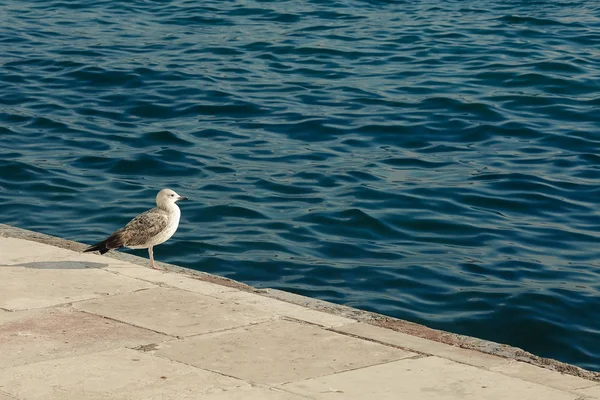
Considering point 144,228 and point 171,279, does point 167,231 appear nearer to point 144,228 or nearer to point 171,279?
point 144,228

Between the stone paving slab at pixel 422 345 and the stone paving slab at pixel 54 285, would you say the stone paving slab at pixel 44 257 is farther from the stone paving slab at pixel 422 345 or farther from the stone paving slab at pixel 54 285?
the stone paving slab at pixel 422 345

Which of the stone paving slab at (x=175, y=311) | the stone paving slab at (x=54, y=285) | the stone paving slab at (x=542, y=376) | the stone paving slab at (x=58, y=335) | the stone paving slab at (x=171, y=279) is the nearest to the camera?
the stone paving slab at (x=542, y=376)

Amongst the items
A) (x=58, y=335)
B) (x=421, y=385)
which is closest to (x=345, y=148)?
(x=58, y=335)

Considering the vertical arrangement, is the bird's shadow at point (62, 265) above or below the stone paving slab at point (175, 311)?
below

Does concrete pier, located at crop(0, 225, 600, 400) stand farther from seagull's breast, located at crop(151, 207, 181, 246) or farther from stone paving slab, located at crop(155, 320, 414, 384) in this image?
seagull's breast, located at crop(151, 207, 181, 246)

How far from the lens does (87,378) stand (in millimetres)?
6414

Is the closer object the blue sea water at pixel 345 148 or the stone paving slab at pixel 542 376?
the stone paving slab at pixel 542 376

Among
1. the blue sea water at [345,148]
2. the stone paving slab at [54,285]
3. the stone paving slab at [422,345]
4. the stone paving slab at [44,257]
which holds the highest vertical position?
the stone paving slab at [422,345]

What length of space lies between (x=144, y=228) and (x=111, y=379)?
2946mm

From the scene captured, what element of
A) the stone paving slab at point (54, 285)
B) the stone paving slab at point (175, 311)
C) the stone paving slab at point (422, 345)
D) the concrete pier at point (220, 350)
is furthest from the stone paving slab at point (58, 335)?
the stone paving slab at point (422, 345)

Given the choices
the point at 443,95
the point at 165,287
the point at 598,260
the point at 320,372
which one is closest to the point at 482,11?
the point at 443,95

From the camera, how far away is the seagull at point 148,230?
9.10 m

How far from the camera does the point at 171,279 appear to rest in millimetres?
8602

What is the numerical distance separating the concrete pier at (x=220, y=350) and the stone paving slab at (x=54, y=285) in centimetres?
1
